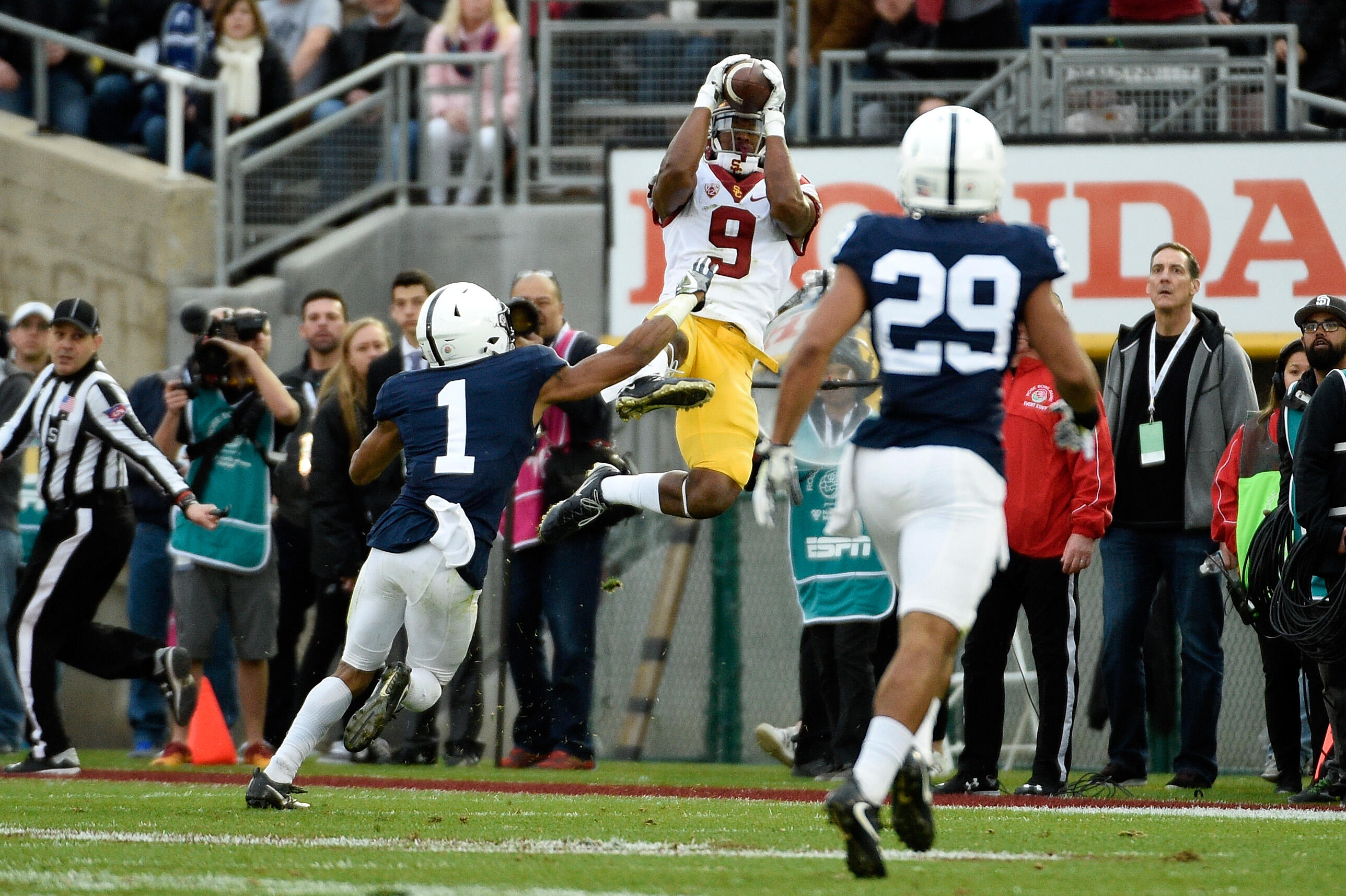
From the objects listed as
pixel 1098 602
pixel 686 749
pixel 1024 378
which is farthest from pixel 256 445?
pixel 1098 602

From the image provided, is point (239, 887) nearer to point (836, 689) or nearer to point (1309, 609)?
point (836, 689)

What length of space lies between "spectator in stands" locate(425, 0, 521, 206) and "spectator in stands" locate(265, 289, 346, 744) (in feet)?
11.7

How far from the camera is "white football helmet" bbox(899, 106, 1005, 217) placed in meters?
5.48

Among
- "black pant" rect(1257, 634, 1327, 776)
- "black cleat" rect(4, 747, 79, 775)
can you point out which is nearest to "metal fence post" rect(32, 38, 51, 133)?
"black cleat" rect(4, 747, 79, 775)

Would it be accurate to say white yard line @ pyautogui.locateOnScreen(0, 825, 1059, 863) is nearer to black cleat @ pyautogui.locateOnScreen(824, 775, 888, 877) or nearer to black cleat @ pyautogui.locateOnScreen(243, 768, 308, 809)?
black cleat @ pyautogui.locateOnScreen(824, 775, 888, 877)

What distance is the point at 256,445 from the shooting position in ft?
33.0

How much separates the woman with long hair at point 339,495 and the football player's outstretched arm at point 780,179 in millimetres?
2987

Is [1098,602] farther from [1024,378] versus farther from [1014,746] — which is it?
[1024,378]

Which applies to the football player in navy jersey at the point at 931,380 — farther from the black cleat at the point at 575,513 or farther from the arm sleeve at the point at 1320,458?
the arm sleeve at the point at 1320,458

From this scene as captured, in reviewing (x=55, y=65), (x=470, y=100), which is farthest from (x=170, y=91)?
(x=470, y=100)

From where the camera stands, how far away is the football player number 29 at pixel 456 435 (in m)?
6.96

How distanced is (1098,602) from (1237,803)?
11.0 ft

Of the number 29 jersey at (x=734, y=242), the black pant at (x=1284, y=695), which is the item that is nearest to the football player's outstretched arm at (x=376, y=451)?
the number 29 jersey at (x=734, y=242)

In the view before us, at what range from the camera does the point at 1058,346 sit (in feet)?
17.9
